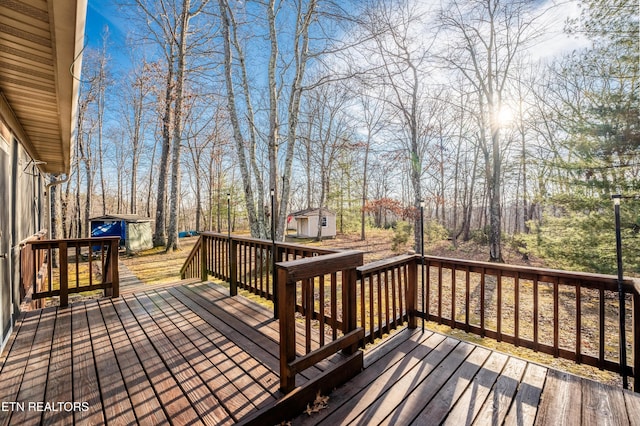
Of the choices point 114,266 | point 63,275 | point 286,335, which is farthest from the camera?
point 114,266

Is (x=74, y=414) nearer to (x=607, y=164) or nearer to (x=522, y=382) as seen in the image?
(x=522, y=382)

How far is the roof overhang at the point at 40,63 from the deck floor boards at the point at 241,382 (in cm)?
237

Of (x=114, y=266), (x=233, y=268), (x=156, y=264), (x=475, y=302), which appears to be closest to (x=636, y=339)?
(x=233, y=268)

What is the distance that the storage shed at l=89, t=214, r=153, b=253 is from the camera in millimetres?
11289

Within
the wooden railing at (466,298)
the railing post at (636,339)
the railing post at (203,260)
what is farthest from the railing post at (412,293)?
the railing post at (203,260)

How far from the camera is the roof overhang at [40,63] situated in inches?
59.2

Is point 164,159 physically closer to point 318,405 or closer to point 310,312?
point 310,312

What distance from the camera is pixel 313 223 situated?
1884 cm

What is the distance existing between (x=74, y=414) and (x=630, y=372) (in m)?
4.03

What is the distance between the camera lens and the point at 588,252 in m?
5.76

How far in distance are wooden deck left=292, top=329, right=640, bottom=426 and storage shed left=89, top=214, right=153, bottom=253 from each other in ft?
39.4

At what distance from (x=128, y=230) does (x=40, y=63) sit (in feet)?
35.9

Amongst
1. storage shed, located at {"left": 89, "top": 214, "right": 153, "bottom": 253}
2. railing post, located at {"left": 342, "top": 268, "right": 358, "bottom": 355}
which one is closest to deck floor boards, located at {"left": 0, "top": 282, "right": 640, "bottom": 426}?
railing post, located at {"left": 342, "top": 268, "right": 358, "bottom": 355}

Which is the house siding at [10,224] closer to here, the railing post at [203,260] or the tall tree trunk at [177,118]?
the railing post at [203,260]
